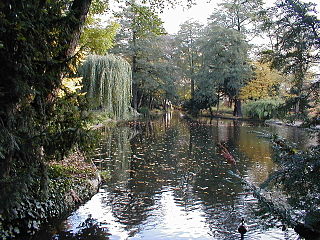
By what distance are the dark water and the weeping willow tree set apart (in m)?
6.75

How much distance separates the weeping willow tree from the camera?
1916 cm

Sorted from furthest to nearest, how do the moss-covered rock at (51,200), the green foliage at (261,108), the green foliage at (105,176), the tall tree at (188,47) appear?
the tall tree at (188,47)
the green foliage at (261,108)
the green foliage at (105,176)
the moss-covered rock at (51,200)

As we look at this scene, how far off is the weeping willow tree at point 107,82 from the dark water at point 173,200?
675 cm

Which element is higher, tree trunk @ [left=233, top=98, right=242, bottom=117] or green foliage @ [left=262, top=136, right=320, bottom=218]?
tree trunk @ [left=233, top=98, right=242, bottom=117]

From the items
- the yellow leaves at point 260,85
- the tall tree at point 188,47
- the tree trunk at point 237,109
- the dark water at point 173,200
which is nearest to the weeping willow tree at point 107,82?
the dark water at point 173,200

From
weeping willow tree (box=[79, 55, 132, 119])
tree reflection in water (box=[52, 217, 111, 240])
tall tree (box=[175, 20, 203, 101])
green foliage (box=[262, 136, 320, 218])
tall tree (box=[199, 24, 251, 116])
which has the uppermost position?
tall tree (box=[175, 20, 203, 101])

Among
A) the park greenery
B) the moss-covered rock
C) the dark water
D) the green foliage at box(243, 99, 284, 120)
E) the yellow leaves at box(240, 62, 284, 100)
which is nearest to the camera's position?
the park greenery

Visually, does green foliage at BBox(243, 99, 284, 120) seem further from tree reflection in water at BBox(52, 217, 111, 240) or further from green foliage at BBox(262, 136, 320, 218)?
green foliage at BBox(262, 136, 320, 218)

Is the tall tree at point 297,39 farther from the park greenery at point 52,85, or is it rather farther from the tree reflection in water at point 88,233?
the tree reflection in water at point 88,233

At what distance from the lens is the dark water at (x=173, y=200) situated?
550cm

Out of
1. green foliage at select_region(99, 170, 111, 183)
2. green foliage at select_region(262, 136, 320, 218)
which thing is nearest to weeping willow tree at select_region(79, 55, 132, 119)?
green foliage at select_region(99, 170, 111, 183)

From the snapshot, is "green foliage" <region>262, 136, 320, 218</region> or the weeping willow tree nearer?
"green foliage" <region>262, 136, 320, 218</region>

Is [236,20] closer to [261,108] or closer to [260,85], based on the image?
[260,85]

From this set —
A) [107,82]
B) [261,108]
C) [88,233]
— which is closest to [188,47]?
[261,108]
